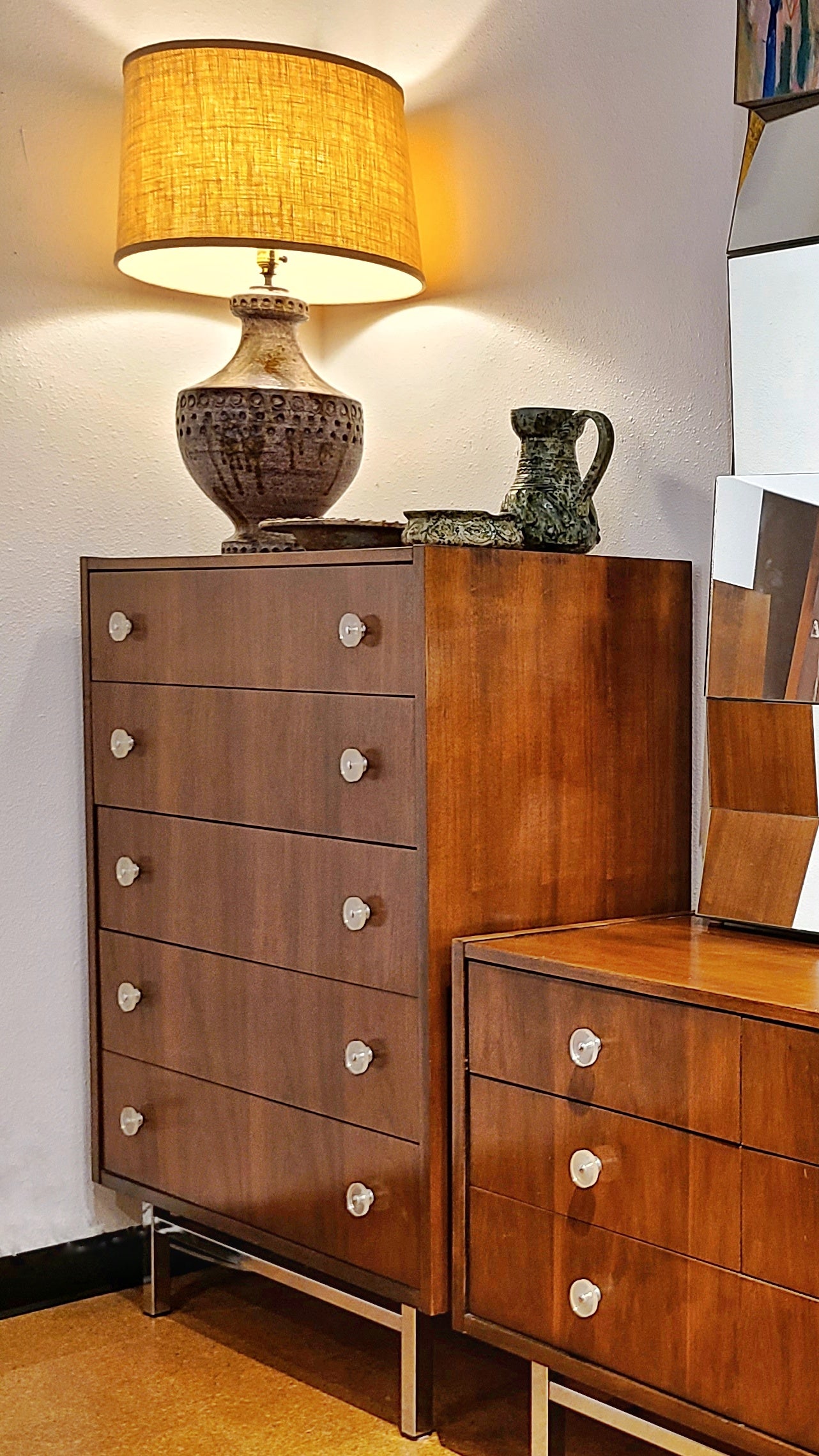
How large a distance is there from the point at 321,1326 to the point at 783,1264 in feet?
3.10

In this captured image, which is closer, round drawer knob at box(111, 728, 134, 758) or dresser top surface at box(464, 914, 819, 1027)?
dresser top surface at box(464, 914, 819, 1027)

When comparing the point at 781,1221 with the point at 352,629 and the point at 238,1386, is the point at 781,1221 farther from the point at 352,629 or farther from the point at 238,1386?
the point at 238,1386

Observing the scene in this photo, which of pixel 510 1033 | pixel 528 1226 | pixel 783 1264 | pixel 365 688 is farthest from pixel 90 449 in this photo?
pixel 783 1264

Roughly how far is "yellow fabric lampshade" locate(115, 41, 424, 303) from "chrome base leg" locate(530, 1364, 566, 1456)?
141 centimetres

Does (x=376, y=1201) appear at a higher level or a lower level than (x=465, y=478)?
lower

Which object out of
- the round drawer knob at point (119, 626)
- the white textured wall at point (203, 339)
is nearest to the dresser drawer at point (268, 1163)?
the white textured wall at point (203, 339)

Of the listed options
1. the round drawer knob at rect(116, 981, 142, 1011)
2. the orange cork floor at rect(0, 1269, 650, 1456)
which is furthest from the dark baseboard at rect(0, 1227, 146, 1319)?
the round drawer knob at rect(116, 981, 142, 1011)

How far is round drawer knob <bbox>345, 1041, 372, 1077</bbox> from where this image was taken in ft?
6.04

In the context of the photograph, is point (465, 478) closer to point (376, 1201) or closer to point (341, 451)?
point (341, 451)

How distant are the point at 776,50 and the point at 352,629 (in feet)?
2.60

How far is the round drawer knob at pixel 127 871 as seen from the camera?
2184 millimetres

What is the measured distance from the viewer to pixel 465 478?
2373mm

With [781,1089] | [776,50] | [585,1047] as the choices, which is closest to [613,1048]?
[585,1047]

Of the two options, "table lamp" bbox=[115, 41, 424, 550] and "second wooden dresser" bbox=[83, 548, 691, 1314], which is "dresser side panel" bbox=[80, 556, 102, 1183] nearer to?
"second wooden dresser" bbox=[83, 548, 691, 1314]
